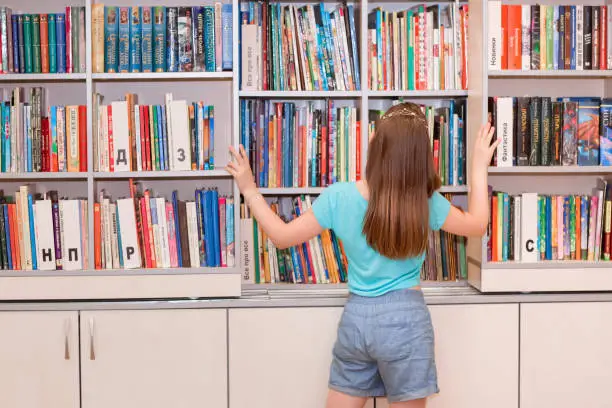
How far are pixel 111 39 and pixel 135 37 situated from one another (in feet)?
0.29

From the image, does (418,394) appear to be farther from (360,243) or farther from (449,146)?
(449,146)

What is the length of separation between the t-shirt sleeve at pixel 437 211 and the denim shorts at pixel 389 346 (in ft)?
0.75

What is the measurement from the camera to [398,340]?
217 centimetres

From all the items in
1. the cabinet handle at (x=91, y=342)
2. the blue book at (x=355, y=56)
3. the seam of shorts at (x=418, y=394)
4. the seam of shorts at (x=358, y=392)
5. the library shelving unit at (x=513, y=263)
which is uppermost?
the blue book at (x=355, y=56)

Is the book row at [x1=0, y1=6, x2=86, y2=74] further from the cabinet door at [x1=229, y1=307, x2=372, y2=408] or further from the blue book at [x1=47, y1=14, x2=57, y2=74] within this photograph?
the cabinet door at [x1=229, y1=307, x2=372, y2=408]

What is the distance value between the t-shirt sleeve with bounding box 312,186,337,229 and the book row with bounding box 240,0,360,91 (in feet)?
2.32

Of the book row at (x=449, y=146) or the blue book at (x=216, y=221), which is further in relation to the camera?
the book row at (x=449, y=146)

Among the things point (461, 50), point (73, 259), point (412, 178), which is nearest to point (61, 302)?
point (73, 259)

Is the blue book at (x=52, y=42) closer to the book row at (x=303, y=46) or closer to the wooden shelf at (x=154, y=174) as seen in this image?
the wooden shelf at (x=154, y=174)

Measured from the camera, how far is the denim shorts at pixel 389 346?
2182 millimetres

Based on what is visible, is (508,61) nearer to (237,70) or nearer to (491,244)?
(491,244)

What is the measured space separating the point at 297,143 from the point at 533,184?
1063 mm

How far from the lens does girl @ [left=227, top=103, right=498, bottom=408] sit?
2152mm

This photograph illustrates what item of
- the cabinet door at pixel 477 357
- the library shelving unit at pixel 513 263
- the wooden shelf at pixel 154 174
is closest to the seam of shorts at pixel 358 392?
the cabinet door at pixel 477 357
